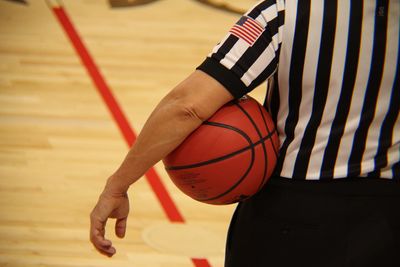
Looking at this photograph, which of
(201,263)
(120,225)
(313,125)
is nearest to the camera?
(313,125)

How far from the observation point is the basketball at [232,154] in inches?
77.5

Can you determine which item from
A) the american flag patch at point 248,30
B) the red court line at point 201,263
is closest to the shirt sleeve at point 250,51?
the american flag patch at point 248,30

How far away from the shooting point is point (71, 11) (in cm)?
713

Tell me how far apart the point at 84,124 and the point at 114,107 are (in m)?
0.33

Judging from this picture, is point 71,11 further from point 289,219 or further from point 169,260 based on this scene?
point 289,219

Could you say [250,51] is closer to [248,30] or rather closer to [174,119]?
[248,30]

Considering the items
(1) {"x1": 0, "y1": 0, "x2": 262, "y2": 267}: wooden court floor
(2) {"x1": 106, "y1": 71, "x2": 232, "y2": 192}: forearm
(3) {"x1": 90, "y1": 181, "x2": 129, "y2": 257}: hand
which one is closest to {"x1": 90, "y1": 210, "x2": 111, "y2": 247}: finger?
(3) {"x1": 90, "y1": 181, "x2": 129, "y2": 257}: hand

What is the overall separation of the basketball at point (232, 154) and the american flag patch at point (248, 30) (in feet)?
0.72

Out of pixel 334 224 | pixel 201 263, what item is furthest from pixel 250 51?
pixel 201 263

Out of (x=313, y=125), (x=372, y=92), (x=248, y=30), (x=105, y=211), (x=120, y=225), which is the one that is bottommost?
(x=120, y=225)

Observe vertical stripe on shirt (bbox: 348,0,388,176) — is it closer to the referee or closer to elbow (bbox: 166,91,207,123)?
the referee

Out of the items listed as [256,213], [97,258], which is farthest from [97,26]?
[256,213]

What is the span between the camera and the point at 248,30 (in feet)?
6.06

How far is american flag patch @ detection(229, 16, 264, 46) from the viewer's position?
183cm
